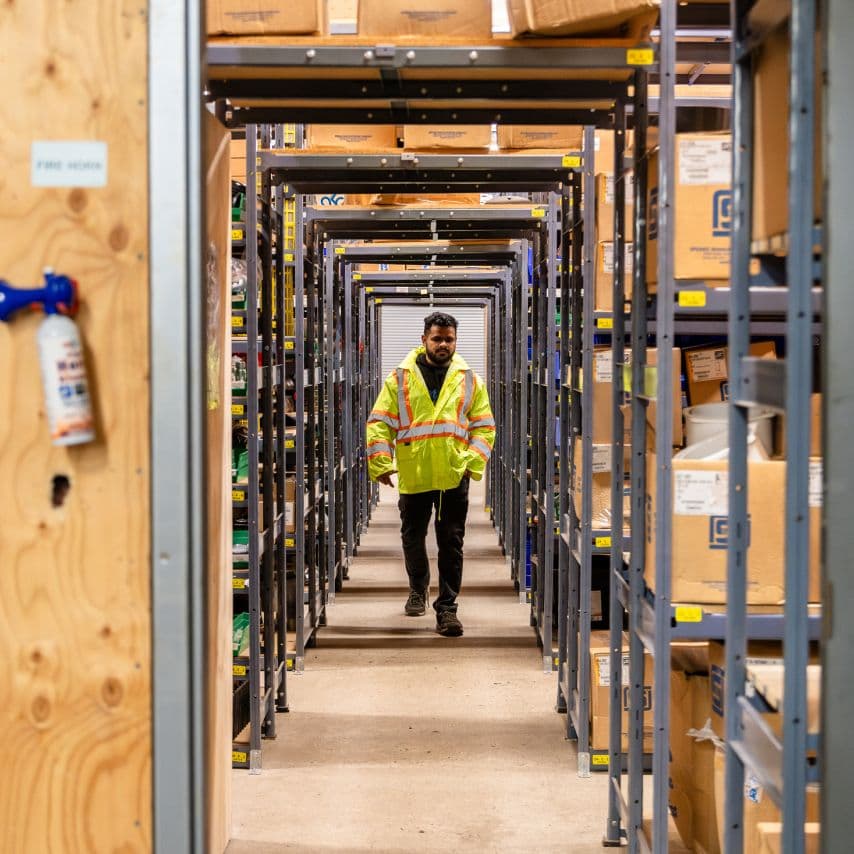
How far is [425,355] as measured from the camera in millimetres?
8211

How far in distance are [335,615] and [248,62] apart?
5.75m

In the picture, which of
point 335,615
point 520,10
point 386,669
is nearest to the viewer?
point 520,10

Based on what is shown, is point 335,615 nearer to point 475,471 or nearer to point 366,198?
point 475,471

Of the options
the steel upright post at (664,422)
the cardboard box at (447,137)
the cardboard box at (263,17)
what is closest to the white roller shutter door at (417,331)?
the cardboard box at (447,137)

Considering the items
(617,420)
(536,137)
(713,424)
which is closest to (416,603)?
(536,137)

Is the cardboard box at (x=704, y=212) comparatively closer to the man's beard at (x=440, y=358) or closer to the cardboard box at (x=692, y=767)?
the cardboard box at (x=692, y=767)

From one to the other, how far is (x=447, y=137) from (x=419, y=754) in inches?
117

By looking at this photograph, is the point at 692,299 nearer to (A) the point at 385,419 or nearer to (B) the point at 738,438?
(B) the point at 738,438

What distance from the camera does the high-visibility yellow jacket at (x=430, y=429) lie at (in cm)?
806

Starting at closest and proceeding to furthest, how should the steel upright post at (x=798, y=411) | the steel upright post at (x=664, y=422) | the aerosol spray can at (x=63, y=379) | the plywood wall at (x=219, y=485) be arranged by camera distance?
the steel upright post at (x=798, y=411) < the aerosol spray can at (x=63, y=379) < the plywood wall at (x=219, y=485) < the steel upright post at (x=664, y=422)

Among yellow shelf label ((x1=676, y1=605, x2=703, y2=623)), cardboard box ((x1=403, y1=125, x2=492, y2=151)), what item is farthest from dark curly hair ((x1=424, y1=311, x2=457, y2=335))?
yellow shelf label ((x1=676, y1=605, x2=703, y2=623))

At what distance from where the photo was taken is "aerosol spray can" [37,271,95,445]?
7.51ft

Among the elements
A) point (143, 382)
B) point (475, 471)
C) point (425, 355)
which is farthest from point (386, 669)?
point (143, 382)

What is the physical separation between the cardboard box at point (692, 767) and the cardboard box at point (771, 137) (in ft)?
6.39
